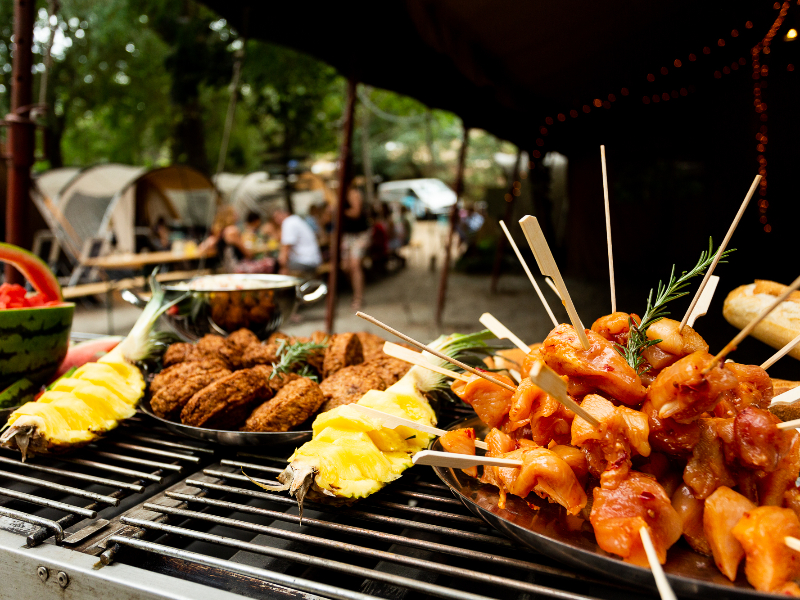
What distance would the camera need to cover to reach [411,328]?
28.0 ft

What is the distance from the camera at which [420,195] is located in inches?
1064

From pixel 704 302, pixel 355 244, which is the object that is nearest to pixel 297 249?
pixel 355 244

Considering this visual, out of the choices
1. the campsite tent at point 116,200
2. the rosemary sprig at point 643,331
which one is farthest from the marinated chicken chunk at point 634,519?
the campsite tent at point 116,200

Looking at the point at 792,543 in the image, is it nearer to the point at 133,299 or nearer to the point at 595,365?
the point at 595,365

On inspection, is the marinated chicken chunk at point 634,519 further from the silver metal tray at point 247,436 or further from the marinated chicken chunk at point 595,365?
the silver metal tray at point 247,436

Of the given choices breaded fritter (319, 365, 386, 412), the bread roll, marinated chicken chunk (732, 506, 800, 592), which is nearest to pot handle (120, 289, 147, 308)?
breaded fritter (319, 365, 386, 412)

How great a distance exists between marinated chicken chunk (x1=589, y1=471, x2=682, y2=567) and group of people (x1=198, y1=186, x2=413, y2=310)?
6634 millimetres

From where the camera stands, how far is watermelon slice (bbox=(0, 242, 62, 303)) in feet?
6.65

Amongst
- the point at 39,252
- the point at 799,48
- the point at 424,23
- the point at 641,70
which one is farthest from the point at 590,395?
the point at 39,252

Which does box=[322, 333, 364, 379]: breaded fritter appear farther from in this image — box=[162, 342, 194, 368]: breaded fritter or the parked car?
the parked car

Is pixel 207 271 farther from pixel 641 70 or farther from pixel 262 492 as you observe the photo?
pixel 262 492

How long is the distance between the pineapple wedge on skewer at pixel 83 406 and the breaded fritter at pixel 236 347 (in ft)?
1.12

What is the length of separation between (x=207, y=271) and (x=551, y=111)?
10.2 meters

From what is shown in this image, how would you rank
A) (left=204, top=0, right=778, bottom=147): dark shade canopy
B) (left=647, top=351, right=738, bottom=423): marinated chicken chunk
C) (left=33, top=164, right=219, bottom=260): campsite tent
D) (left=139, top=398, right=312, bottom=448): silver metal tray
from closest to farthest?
(left=647, top=351, right=738, bottom=423): marinated chicken chunk, (left=139, top=398, right=312, bottom=448): silver metal tray, (left=204, top=0, right=778, bottom=147): dark shade canopy, (left=33, top=164, right=219, bottom=260): campsite tent
